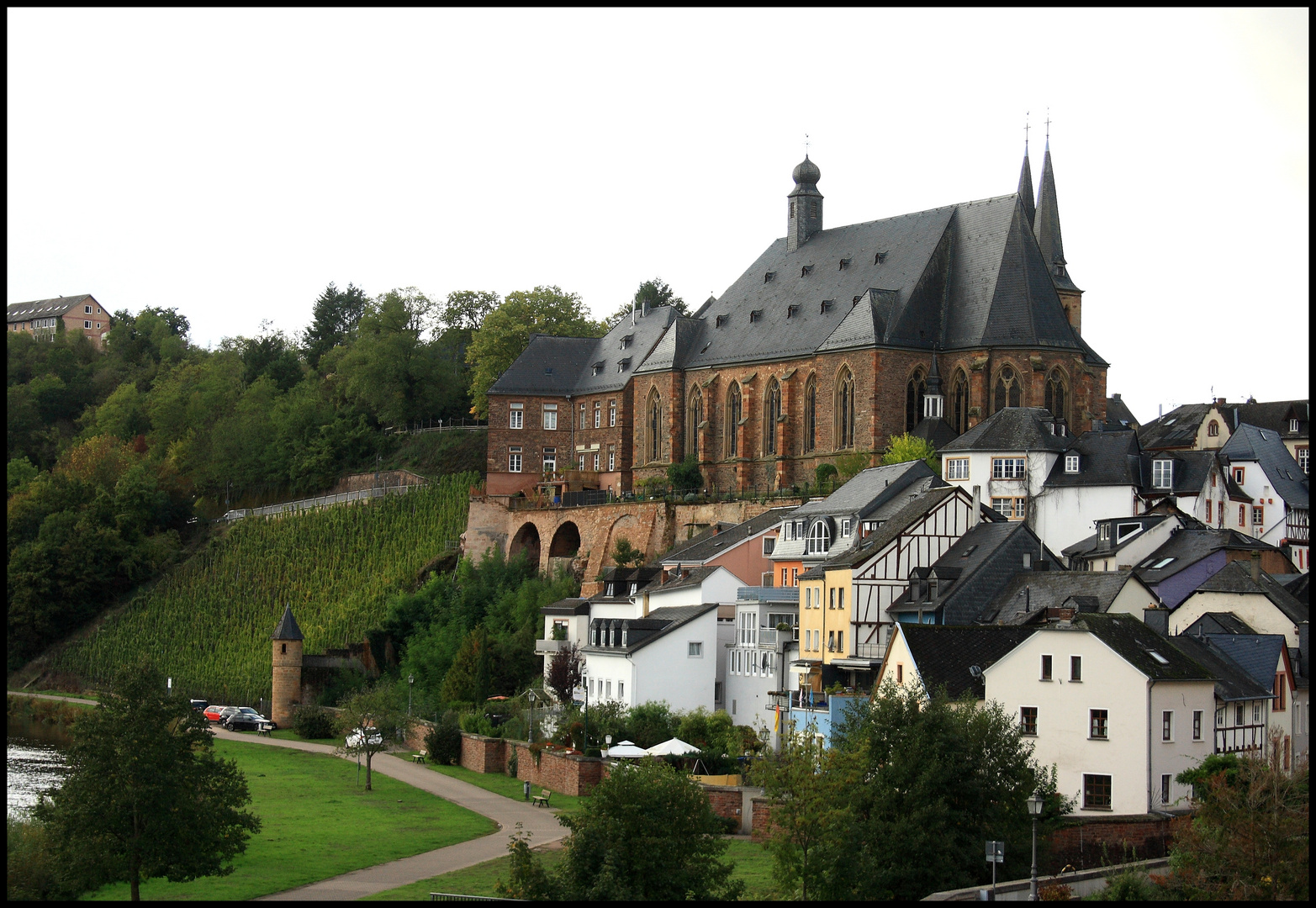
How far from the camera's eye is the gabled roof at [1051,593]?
41.6m

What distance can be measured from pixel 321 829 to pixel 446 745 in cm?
1344

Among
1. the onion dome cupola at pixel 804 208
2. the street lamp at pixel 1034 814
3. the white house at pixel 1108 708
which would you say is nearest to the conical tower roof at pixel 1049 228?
the onion dome cupola at pixel 804 208

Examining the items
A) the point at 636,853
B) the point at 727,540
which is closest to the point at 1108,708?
the point at 636,853

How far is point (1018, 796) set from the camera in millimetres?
30094

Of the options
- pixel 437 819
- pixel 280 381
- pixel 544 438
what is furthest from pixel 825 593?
pixel 280 381

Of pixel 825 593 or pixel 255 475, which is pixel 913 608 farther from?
pixel 255 475

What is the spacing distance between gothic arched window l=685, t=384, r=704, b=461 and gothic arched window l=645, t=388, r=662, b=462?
1.78m

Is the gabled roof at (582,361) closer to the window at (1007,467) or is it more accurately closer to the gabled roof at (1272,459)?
the window at (1007,467)

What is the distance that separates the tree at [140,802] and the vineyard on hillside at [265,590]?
134 feet

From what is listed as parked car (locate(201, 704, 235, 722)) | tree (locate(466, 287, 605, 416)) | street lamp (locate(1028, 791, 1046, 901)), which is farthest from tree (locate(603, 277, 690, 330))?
street lamp (locate(1028, 791, 1046, 901))

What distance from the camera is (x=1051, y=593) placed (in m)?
42.8

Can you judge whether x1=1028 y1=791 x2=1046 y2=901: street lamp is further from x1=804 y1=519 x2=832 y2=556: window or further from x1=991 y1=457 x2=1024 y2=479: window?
x1=991 y1=457 x2=1024 y2=479: window

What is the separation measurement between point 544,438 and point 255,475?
73.9ft

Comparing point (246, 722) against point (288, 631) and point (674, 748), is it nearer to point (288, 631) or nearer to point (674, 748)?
point (288, 631)
